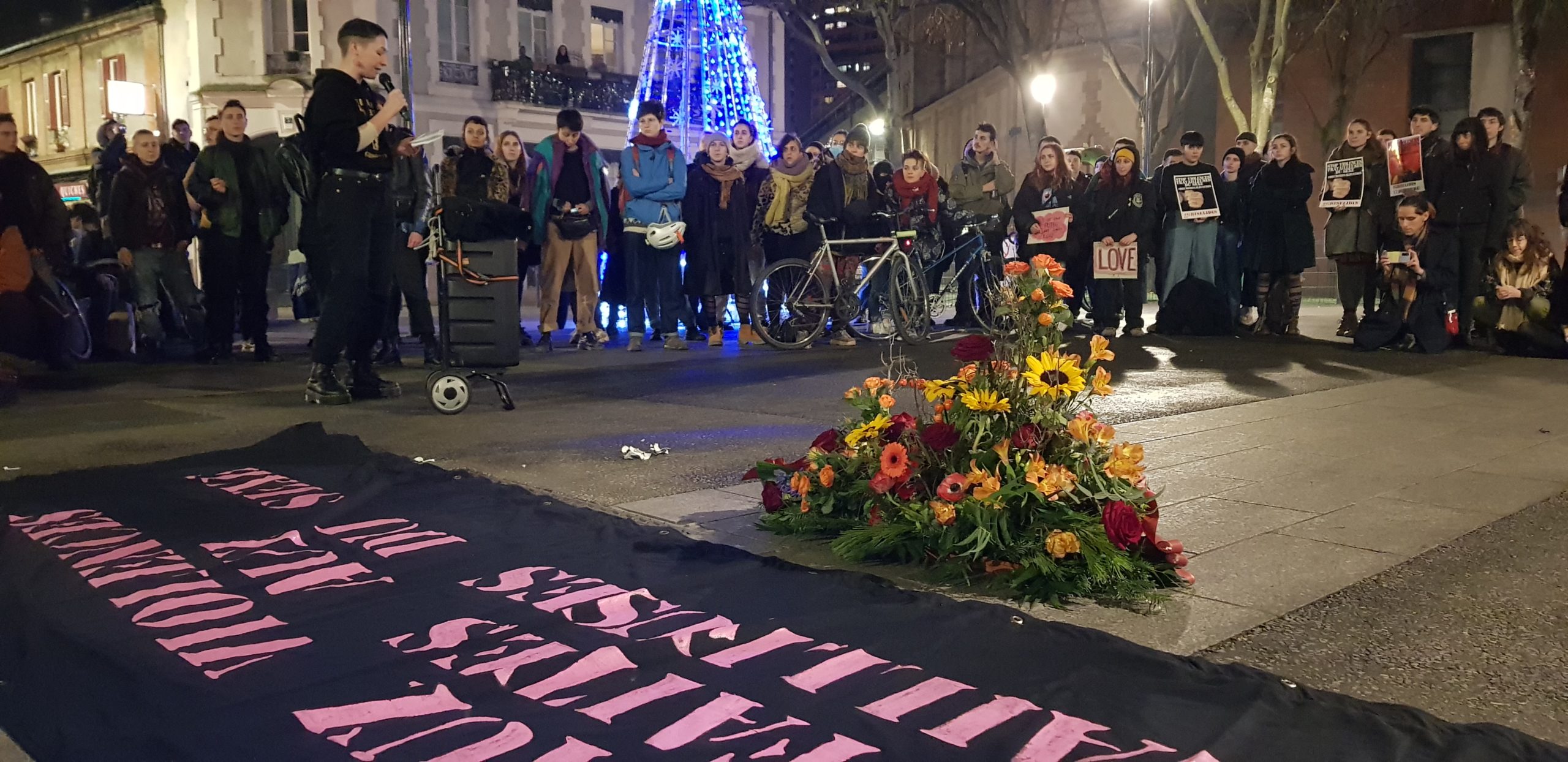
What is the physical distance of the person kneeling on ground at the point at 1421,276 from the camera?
972cm

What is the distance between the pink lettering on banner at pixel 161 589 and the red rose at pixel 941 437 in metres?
1.78

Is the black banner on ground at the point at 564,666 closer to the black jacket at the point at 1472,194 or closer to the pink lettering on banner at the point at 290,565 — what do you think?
the pink lettering on banner at the point at 290,565

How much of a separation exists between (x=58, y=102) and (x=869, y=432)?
3545 centimetres

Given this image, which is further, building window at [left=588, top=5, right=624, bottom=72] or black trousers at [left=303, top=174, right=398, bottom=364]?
building window at [left=588, top=5, right=624, bottom=72]

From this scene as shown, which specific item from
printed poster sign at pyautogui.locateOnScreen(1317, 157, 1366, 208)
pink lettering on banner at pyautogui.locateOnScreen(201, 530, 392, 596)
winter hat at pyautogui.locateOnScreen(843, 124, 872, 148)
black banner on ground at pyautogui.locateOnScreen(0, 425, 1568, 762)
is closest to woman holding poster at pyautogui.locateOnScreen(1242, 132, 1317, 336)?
printed poster sign at pyautogui.locateOnScreen(1317, 157, 1366, 208)

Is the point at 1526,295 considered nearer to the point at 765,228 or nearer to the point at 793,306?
the point at 793,306

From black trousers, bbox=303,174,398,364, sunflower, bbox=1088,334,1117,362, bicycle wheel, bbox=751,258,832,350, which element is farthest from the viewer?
bicycle wheel, bbox=751,258,832,350

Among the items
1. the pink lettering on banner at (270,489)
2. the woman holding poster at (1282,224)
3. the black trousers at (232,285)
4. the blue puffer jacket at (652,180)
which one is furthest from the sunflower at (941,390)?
the woman holding poster at (1282,224)

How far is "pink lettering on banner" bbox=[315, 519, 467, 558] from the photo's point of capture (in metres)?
3.81

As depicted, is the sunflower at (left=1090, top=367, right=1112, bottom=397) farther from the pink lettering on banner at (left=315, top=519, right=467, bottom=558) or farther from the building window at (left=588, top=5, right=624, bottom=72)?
the building window at (left=588, top=5, right=624, bottom=72)

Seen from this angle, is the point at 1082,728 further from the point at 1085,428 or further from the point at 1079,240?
the point at 1079,240

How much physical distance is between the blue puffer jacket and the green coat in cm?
272

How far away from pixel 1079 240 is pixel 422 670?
975 cm

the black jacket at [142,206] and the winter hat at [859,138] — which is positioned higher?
the winter hat at [859,138]
